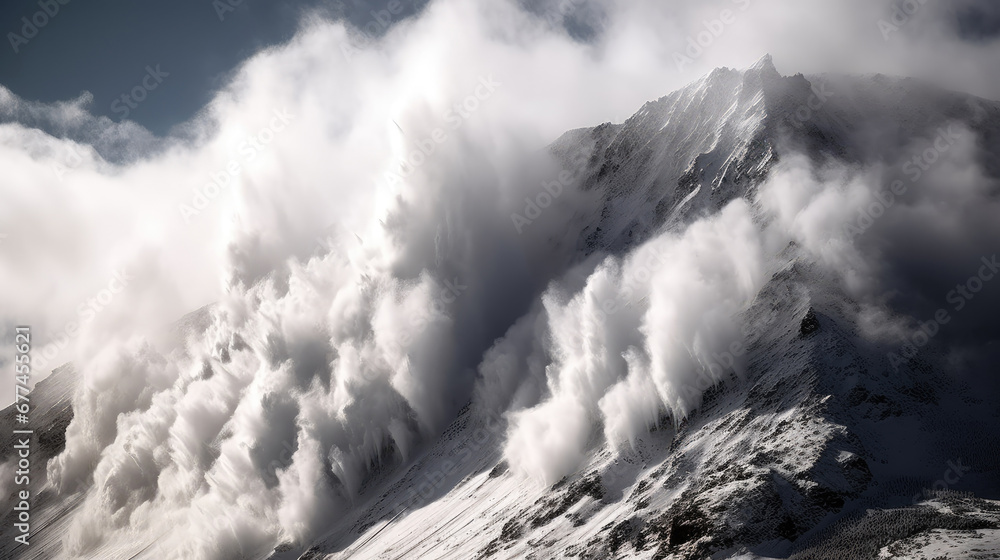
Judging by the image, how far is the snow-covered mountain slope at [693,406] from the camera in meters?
63.4

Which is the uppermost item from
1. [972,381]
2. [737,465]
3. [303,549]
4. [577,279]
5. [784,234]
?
[577,279]

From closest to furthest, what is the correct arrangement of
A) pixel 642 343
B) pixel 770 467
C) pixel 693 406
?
pixel 770 467 → pixel 693 406 → pixel 642 343

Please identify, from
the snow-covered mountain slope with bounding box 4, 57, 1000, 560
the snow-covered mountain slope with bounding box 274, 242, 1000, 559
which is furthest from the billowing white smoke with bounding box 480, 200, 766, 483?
the snow-covered mountain slope with bounding box 274, 242, 1000, 559

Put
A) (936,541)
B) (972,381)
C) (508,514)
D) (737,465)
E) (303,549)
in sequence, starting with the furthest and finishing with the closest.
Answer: (303,549)
(508,514)
(972,381)
(737,465)
(936,541)

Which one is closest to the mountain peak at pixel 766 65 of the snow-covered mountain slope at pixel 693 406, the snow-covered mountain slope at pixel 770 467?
the snow-covered mountain slope at pixel 693 406

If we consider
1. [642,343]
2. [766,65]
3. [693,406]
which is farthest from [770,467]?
[766,65]

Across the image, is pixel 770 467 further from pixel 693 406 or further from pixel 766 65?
pixel 766 65

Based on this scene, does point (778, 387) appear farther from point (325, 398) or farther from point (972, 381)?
point (325, 398)

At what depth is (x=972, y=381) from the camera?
7919cm

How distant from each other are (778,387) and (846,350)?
1085 centimetres

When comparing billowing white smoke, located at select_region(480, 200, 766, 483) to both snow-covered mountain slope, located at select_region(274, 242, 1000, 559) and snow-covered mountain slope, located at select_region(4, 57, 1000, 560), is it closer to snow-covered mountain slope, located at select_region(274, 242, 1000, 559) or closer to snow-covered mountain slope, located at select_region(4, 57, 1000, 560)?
snow-covered mountain slope, located at select_region(4, 57, 1000, 560)

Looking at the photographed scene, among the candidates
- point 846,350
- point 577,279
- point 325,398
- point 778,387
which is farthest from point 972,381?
point 325,398

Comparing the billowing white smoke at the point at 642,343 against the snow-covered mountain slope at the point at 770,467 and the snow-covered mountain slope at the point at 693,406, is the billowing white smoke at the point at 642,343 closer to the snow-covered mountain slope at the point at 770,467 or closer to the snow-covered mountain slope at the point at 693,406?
the snow-covered mountain slope at the point at 693,406

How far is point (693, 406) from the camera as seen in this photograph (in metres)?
89.5
